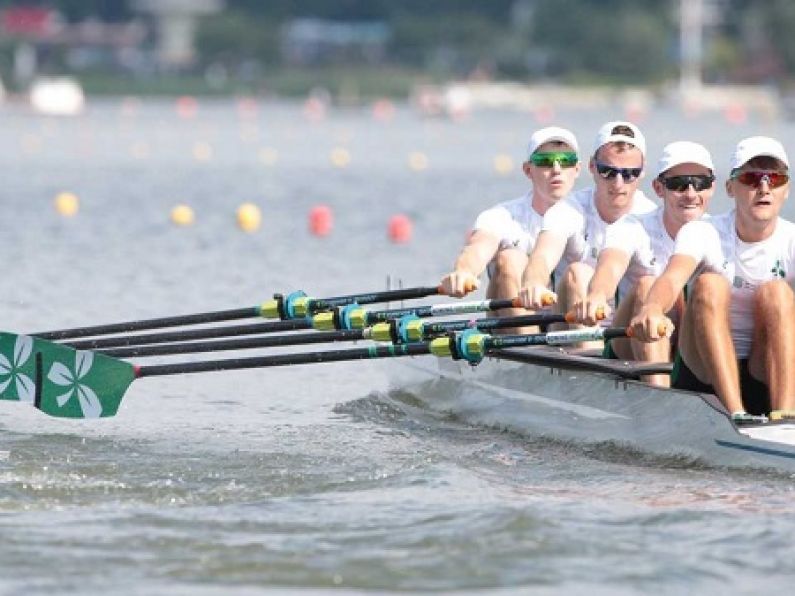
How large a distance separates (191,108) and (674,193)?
80242mm

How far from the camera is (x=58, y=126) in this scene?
2488 inches

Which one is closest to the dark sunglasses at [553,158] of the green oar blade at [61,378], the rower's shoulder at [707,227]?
the rower's shoulder at [707,227]

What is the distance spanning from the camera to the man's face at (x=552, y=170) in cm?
1053

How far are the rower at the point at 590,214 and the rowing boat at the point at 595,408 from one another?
1.24 feet

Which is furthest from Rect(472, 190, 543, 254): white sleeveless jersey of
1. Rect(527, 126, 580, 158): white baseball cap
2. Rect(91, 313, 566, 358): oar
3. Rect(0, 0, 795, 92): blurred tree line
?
Rect(0, 0, 795, 92): blurred tree line

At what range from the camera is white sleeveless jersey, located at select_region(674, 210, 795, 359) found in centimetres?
861

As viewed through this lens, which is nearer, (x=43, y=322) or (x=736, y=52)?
(x=43, y=322)

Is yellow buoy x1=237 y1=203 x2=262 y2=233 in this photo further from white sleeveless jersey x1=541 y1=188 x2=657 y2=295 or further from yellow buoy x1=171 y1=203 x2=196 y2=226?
white sleeveless jersey x1=541 y1=188 x2=657 y2=295

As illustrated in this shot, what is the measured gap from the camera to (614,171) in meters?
9.93

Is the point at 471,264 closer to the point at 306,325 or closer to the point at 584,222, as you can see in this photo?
the point at 584,222

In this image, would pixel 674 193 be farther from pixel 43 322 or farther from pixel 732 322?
pixel 43 322

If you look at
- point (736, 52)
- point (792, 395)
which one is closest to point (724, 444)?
point (792, 395)

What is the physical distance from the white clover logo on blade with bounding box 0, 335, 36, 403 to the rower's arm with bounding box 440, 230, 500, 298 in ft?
6.70

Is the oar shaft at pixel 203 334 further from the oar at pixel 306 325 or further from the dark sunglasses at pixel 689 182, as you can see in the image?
the dark sunglasses at pixel 689 182
